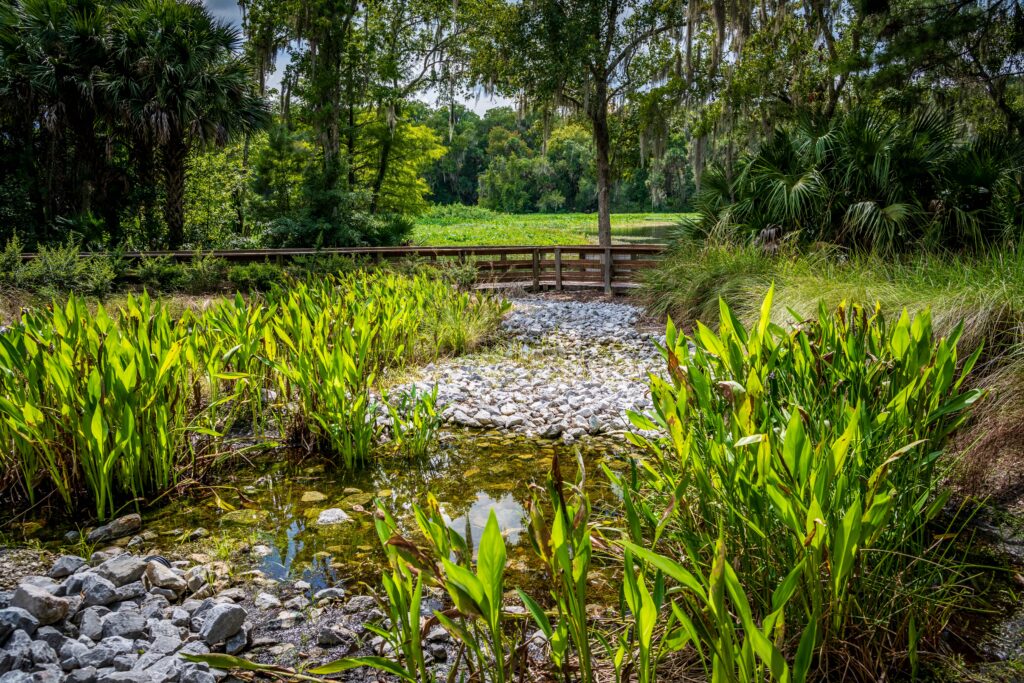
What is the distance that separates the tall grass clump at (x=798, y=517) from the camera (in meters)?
1.27

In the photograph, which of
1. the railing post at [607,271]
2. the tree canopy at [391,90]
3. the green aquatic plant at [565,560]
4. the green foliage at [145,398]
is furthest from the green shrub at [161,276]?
the green aquatic plant at [565,560]

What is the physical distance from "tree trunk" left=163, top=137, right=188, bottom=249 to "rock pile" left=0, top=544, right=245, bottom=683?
17.6 metres

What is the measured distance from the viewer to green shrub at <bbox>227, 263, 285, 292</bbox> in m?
10.9

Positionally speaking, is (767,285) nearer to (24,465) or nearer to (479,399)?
(479,399)

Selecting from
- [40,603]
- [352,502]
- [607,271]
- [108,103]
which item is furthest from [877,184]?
[108,103]

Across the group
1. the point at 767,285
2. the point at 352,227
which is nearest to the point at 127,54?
the point at 352,227

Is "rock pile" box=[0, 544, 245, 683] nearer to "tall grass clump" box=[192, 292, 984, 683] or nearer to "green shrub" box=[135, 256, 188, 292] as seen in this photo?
"tall grass clump" box=[192, 292, 984, 683]

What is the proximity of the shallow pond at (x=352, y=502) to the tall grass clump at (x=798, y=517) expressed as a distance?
0.83m

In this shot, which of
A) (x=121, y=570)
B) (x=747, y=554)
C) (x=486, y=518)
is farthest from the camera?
(x=486, y=518)

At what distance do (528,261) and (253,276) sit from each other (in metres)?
5.52

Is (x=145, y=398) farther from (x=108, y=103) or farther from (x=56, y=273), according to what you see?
(x=108, y=103)

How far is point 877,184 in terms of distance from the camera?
8672 millimetres

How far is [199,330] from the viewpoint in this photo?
14.5 ft

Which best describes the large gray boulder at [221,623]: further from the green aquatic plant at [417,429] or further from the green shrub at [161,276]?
the green shrub at [161,276]
